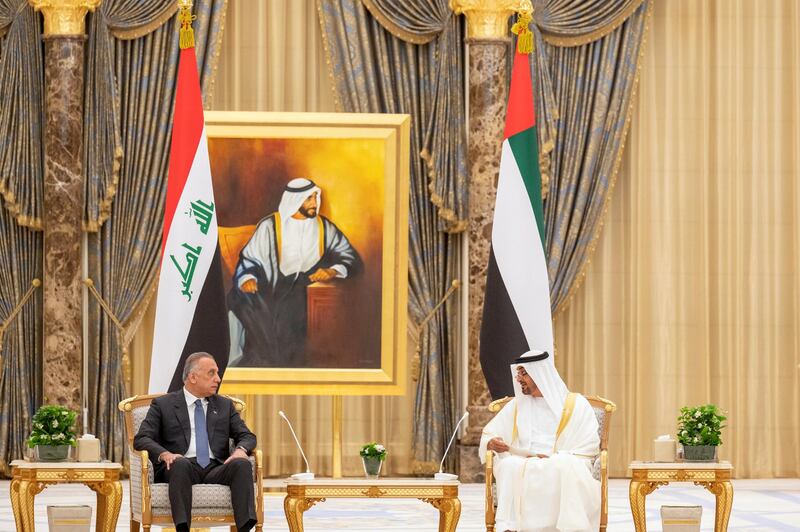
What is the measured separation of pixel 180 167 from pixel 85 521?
2.78 m

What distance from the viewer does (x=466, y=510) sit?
9359 millimetres

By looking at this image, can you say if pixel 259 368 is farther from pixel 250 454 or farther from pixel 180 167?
pixel 250 454

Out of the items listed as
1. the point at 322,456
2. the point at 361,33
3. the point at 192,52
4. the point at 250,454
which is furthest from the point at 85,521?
the point at 361,33

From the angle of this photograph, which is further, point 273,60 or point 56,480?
point 273,60

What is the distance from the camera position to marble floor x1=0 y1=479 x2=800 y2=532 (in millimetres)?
8620

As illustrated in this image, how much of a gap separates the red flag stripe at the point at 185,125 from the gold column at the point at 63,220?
211 centimetres

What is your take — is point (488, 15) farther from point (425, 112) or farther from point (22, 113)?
point (22, 113)

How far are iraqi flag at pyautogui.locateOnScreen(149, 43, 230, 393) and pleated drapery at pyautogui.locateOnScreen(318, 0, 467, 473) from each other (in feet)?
7.69

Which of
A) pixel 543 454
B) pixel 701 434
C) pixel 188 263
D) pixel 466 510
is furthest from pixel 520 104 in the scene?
pixel 543 454

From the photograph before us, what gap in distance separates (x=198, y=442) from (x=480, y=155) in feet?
15.2

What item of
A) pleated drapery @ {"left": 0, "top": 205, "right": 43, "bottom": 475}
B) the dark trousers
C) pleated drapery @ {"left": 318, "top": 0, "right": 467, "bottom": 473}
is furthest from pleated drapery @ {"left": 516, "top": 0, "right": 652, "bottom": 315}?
the dark trousers

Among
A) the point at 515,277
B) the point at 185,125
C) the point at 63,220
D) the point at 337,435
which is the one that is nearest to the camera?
the point at 185,125

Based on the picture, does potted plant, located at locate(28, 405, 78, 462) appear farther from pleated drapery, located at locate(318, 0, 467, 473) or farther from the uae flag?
pleated drapery, located at locate(318, 0, 467, 473)

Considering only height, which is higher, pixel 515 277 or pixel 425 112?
pixel 425 112
